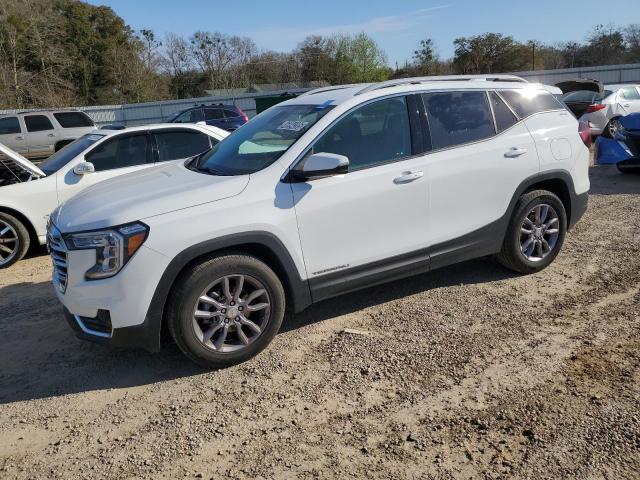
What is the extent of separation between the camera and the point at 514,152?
4.78 meters

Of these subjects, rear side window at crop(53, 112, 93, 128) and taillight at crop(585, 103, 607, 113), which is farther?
rear side window at crop(53, 112, 93, 128)

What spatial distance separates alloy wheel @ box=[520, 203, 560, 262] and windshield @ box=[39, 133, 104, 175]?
5403 millimetres

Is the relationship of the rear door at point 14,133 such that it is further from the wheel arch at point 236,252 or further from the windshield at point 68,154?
the wheel arch at point 236,252

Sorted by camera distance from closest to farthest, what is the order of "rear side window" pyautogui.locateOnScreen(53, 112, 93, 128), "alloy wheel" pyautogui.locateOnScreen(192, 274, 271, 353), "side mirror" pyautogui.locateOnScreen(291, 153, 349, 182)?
"alloy wheel" pyautogui.locateOnScreen(192, 274, 271, 353), "side mirror" pyautogui.locateOnScreen(291, 153, 349, 182), "rear side window" pyautogui.locateOnScreen(53, 112, 93, 128)

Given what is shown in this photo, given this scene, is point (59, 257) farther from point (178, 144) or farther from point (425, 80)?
point (178, 144)

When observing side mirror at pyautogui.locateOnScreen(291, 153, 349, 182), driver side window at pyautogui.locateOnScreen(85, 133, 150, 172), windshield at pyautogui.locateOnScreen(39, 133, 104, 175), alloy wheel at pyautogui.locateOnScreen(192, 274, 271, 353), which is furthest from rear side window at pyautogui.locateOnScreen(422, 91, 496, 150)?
windshield at pyautogui.locateOnScreen(39, 133, 104, 175)

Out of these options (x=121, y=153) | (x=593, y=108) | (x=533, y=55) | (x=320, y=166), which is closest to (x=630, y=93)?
(x=593, y=108)

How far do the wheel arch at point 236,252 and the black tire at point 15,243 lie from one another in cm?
381

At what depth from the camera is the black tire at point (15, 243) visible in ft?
21.4

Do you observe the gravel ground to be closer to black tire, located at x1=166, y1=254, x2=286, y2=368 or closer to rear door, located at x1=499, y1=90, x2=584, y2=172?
black tire, located at x1=166, y1=254, x2=286, y2=368

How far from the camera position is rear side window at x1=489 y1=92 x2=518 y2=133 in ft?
15.8

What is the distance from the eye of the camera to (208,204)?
11.9 ft

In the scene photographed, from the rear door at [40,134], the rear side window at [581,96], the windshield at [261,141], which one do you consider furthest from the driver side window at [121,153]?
the rear door at [40,134]

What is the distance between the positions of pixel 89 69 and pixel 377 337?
169 ft
